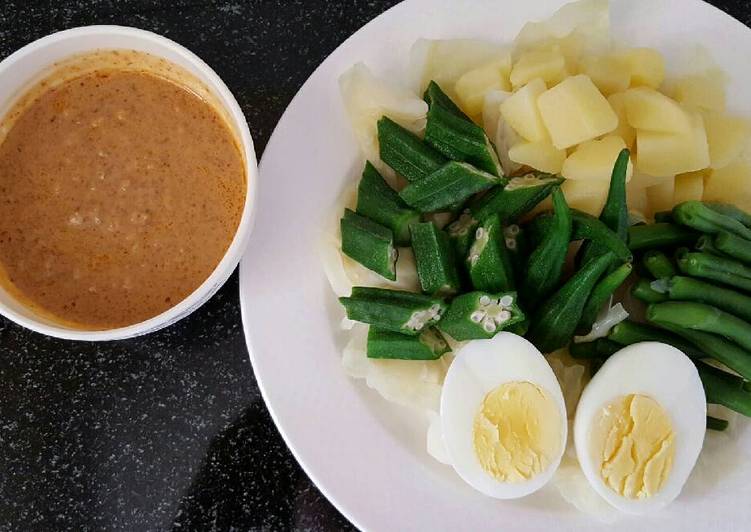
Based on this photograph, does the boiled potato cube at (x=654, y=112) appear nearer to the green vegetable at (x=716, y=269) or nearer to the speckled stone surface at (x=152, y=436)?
the green vegetable at (x=716, y=269)

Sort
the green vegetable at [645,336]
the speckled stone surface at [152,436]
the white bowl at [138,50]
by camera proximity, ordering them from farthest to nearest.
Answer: the speckled stone surface at [152,436] → the green vegetable at [645,336] → the white bowl at [138,50]

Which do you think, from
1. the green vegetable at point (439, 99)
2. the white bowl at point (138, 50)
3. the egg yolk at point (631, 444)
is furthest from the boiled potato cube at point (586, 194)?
the white bowl at point (138, 50)

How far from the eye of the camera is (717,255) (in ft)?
4.29

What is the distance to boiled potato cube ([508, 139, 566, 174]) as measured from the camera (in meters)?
1.32

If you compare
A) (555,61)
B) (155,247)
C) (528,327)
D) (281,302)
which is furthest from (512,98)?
(155,247)

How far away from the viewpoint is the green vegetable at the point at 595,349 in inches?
52.6

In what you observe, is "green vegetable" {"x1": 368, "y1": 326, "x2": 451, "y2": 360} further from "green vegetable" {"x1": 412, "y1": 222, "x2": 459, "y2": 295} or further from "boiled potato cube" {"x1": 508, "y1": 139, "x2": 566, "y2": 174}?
"boiled potato cube" {"x1": 508, "y1": 139, "x2": 566, "y2": 174}

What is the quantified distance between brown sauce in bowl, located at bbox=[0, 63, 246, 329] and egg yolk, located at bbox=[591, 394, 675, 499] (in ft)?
2.26

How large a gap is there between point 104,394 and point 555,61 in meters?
1.03

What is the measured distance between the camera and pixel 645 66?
134 cm

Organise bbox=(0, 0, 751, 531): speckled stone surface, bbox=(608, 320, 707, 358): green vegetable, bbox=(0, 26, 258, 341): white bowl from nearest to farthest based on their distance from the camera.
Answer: bbox=(0, 26, 258, 341): white bowl < bbox=(608, 320, 707, 358): green vegetable < bbox=(0, 0, 751, 531): speckled stone surface

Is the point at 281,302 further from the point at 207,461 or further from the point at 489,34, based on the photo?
the point at 489,34

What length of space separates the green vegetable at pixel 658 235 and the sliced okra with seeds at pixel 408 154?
0.36m

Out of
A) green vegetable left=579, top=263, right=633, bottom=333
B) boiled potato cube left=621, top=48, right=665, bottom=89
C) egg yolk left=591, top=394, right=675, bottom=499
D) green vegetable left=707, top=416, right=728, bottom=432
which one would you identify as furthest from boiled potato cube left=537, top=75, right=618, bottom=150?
green vegetable left=707, top=416, right=728, bottom=432
